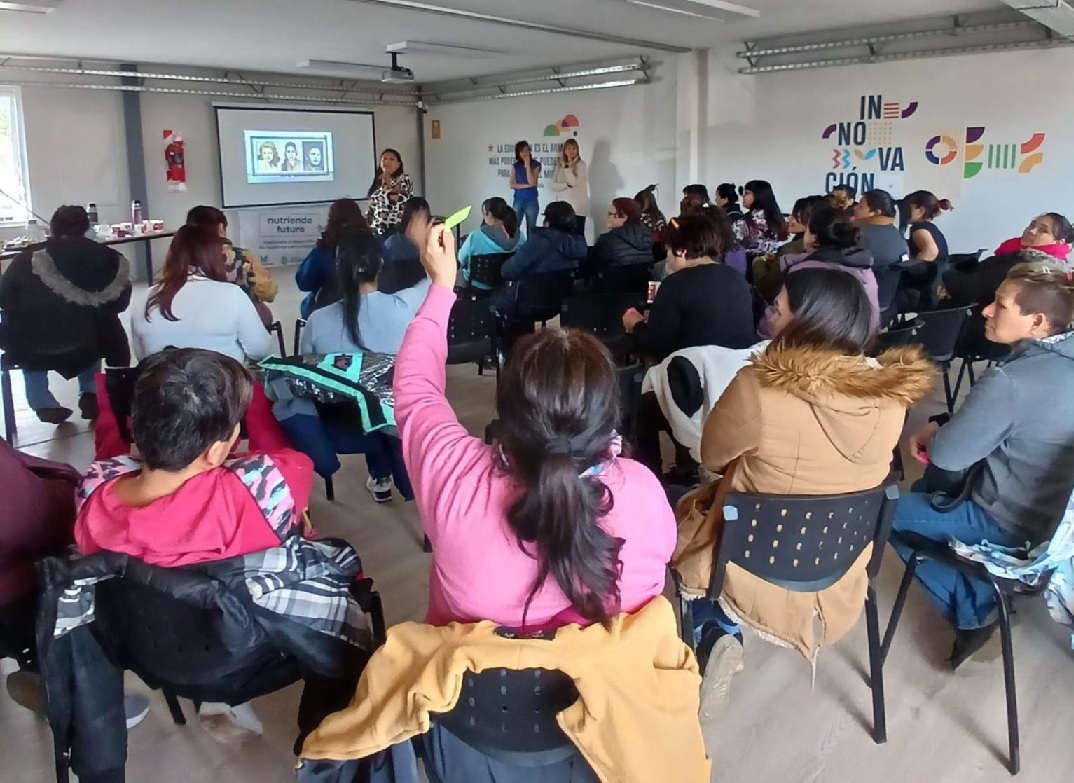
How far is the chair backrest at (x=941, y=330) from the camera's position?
364cm

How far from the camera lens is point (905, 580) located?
221cm

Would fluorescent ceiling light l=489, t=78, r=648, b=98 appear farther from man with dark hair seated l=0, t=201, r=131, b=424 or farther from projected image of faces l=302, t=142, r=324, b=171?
man with dark hair seated l=0, t=201, r=131, b=424

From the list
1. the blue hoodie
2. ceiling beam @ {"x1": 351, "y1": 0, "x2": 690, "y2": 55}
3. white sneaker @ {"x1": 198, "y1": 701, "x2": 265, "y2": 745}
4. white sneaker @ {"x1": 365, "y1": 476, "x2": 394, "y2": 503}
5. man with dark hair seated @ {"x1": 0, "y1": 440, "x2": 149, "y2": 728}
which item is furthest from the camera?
ceiling beam @ {"x1": 351, "y1": 0, "x2": 690, "y2": 55}

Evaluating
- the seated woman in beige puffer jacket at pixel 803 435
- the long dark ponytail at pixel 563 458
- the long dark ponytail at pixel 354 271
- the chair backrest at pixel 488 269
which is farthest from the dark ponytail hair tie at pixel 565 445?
the chair backrest at pixel 488 269

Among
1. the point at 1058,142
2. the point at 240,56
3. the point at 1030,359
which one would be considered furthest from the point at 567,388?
the point at 240,56

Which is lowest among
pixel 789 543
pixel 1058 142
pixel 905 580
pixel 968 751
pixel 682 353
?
pixel 968 751

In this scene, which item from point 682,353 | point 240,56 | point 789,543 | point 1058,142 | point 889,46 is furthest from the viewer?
point 240,56

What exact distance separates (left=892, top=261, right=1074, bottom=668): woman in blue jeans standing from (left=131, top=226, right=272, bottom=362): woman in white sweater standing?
2.14 m

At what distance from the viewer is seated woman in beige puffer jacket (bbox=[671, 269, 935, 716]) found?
1.77 meters

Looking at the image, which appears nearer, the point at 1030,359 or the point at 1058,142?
the point at 1030,359

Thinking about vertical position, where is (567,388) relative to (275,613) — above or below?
above

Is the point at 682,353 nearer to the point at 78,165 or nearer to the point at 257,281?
the point at 257,281

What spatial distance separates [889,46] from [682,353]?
630 centimetres

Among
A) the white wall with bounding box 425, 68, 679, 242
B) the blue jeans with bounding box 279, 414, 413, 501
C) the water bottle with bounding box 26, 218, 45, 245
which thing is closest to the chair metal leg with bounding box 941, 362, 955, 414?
the blue jeans with bounding box 279, 414, 413, 501
